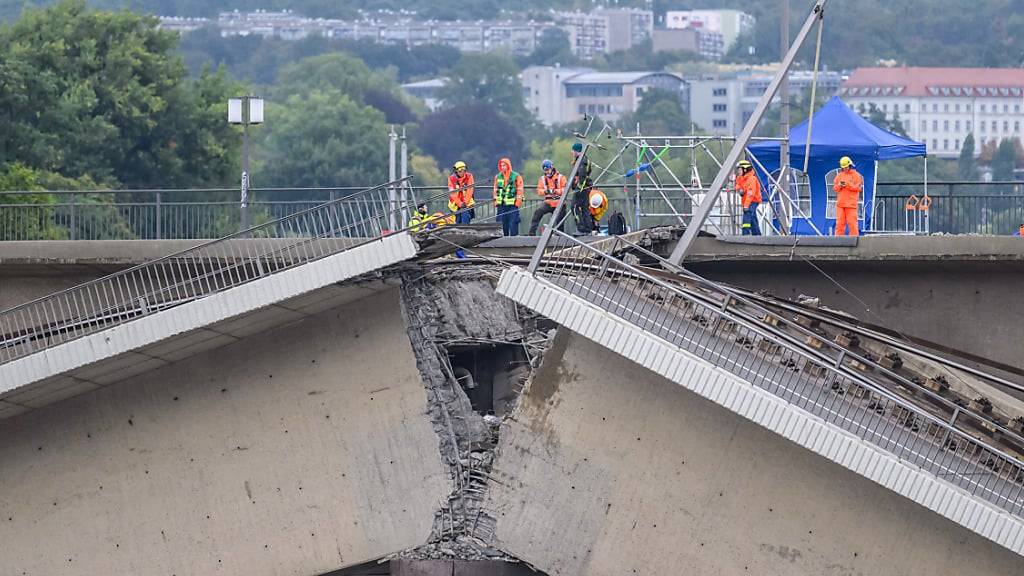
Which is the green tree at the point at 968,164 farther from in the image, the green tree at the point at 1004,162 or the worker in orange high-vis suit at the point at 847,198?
the worker in orange high-vis suit at the point at 847,198

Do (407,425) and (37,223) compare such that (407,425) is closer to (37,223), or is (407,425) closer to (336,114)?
(37,223)

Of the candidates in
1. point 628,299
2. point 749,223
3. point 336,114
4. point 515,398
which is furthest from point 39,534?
point 336,114

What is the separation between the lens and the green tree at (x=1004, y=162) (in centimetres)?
14662

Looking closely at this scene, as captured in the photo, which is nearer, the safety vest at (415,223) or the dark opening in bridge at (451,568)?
the safety vest at (415,223)

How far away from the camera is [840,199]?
31.9 metres

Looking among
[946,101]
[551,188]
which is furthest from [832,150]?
[946,101]

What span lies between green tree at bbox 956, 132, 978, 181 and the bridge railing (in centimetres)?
12288

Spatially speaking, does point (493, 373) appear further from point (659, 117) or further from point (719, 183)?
point (659, 117)

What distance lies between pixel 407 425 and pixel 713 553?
13.6ft

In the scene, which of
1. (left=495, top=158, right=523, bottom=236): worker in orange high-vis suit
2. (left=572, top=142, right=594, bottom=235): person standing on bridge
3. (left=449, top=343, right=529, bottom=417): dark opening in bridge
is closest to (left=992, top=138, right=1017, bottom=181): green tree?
(left=495, top=158, right=523, bottom=236): worker in orange high-vis suit

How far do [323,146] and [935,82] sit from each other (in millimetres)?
76467

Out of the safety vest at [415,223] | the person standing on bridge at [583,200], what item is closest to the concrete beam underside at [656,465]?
the safety vest at [415,223]

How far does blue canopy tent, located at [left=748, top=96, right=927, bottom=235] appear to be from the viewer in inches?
1480

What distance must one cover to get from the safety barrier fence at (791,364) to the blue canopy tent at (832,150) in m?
12.0
